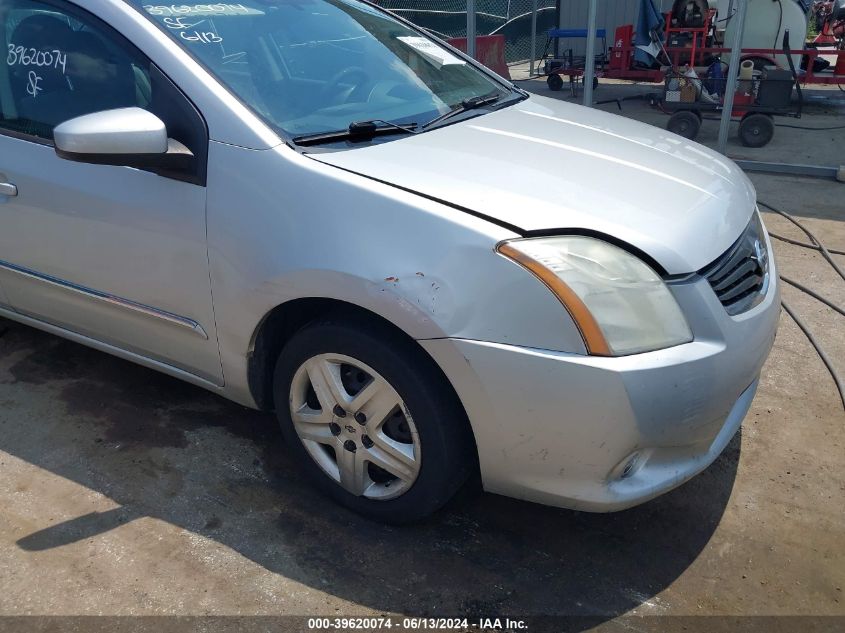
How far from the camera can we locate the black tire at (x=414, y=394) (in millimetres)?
2102

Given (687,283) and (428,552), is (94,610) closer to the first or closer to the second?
(428,552)

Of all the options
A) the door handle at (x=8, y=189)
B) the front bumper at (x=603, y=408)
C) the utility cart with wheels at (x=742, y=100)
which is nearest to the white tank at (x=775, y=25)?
the utility cart with wheels at (x=742, y=100)

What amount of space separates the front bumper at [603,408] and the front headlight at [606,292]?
4cm

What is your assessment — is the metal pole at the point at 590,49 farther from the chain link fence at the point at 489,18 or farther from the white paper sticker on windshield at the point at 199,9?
the chain link fence at the point at 489,18

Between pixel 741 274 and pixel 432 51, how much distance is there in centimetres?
171

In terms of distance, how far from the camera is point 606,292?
6.41 ft

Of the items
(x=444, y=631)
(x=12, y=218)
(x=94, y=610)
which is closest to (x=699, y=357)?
(x=444, y=631)

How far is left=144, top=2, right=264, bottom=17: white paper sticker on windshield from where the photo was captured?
2.53m

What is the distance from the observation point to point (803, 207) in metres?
5.67

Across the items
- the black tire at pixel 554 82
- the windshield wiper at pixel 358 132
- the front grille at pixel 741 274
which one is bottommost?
the black tire at pixel 554 82

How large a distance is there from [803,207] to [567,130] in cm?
373

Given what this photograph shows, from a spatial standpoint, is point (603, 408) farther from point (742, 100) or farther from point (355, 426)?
point (742, 100)

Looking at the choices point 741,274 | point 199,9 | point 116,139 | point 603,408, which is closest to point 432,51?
point 199,9

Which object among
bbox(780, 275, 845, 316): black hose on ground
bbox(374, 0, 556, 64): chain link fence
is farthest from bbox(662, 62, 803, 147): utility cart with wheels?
bbox(374, 0, 556, 64): chain link fence
